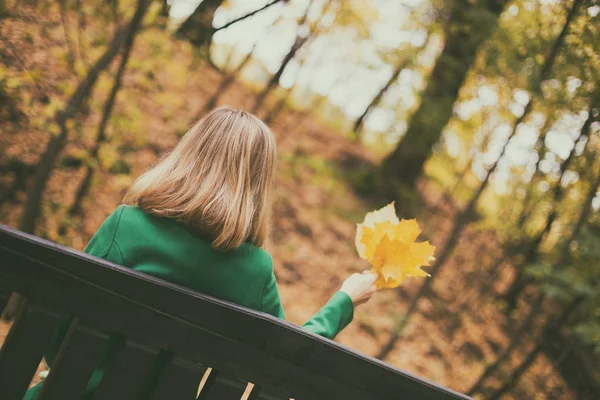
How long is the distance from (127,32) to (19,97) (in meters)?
1.26

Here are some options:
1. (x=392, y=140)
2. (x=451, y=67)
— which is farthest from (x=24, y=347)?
(x=392, y=140)

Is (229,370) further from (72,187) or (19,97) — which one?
(72,187)

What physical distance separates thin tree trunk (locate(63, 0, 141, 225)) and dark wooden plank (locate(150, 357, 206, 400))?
3865mm

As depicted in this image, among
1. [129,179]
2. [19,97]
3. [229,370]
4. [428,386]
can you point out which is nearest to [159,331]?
[229,370]

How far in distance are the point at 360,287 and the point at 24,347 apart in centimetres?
110

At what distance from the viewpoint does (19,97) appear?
14.8 ft

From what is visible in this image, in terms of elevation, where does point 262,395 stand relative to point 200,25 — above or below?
below

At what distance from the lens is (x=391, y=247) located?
1.79 metres

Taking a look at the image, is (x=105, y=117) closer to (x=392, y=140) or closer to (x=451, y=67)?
(x=451, y=67)

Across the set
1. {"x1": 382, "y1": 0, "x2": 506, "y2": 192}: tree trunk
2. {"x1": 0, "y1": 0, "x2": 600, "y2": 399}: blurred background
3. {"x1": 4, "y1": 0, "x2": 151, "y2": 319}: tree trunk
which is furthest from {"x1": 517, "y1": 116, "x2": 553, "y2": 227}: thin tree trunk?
{"x1": 4, "y1": 0, "x2": 151, "y2": 319}: tree trunk

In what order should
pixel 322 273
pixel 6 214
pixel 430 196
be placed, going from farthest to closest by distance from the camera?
pixel 430 196 < pixel 322 273 < pixel 6 214

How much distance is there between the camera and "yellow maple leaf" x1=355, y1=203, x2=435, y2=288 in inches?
68.7

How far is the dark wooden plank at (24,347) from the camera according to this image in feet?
4.00

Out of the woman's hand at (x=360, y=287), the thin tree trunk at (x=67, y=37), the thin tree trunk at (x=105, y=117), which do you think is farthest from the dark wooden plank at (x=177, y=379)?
the thin tree trunk at (x=67, y=37)
